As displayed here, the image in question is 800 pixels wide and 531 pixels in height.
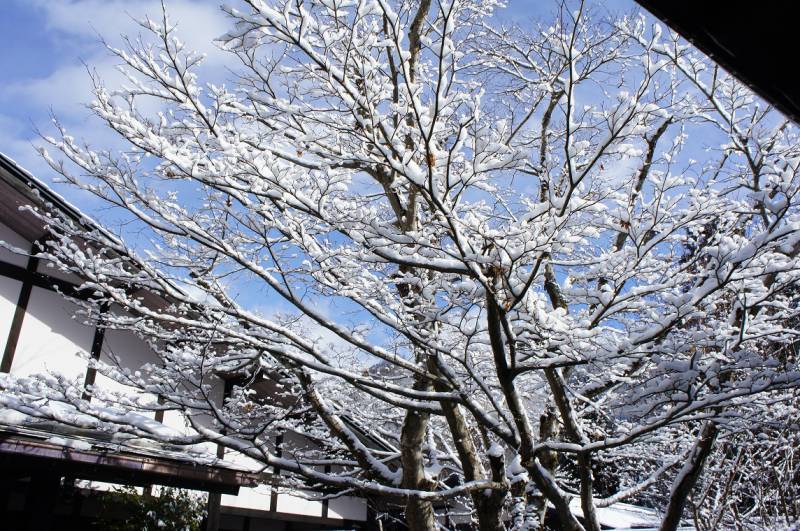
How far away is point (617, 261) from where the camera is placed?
13.9 ft

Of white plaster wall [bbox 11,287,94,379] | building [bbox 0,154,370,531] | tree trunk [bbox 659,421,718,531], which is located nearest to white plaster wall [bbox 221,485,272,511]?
building [bbox 0,154,370,531]

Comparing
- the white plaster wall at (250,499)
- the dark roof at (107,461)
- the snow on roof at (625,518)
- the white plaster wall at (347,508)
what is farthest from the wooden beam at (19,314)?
the snow on roof at (625,518)

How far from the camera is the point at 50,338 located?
6.85 metres

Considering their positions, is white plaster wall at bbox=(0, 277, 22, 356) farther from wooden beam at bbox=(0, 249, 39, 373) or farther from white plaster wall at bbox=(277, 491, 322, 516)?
white plaster wall at bbox=(277, 491, 322, 516)

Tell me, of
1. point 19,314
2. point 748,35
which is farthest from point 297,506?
point 748,35

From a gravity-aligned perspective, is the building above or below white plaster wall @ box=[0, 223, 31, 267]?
below

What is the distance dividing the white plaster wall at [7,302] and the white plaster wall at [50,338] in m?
0.16

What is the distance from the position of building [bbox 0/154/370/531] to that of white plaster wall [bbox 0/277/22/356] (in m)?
0.01

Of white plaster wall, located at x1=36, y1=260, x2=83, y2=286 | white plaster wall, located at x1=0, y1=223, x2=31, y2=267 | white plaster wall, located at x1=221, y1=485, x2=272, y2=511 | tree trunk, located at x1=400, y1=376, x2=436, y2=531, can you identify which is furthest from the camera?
white plaster wall, located at x1=221, y1=485, x2=272, y2=511

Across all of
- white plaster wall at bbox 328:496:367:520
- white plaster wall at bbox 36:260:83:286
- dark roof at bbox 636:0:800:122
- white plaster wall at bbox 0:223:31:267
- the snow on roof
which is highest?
white plaster wall at bbox 0:223:31:267

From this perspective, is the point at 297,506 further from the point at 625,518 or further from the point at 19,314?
the point at 625,518

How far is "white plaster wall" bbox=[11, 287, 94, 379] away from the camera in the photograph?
661cm

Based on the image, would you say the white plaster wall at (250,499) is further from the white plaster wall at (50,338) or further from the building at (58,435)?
the white plaster wall at (50,338)

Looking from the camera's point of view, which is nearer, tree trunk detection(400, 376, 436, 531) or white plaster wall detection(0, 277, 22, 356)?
tree trunk detection(400, 376, 436, 531)
